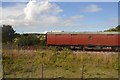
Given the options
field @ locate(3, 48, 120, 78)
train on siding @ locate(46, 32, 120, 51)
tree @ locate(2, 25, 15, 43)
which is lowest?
field @ locate(3, 48, 120, 78)

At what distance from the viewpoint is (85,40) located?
32.2m

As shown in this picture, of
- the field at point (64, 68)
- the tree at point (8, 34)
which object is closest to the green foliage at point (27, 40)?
the tree at point (8, 34)

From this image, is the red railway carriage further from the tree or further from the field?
Answer: the tree

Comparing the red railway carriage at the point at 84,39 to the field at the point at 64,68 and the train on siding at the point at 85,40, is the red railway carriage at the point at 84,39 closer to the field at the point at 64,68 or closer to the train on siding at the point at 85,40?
the train on siding at the point at 85,40

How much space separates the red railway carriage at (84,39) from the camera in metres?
30.9

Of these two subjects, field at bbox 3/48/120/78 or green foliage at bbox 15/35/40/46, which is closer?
field at bbox 3/48/120/78

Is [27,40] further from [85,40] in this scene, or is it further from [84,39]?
[85,40]

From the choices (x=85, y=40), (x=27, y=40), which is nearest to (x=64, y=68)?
Result: (x=85, y=40)

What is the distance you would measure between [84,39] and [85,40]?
0.21 metres

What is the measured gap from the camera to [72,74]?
13891 millimetres

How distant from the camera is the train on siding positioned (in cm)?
3086

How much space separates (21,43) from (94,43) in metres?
17.3

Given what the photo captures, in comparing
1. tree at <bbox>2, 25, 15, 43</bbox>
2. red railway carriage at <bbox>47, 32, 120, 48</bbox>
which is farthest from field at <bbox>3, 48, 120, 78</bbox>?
tree at <bbox>2, 25, 15, 43</bbox>

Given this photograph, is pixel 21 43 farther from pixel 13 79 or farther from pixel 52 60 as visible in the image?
pixel 13 79
